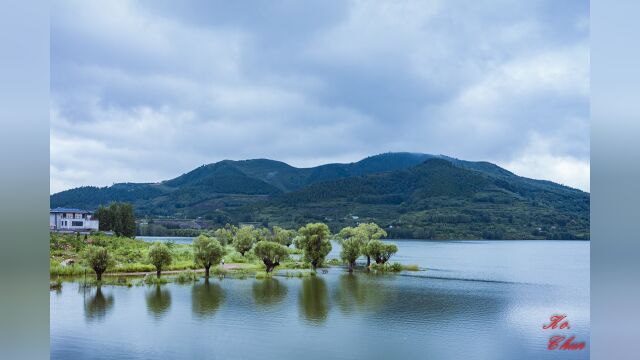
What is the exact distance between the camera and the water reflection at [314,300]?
9341mm

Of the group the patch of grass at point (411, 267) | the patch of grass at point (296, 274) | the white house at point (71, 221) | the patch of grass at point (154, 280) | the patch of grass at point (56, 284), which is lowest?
the patch of grass at point (411, 267)

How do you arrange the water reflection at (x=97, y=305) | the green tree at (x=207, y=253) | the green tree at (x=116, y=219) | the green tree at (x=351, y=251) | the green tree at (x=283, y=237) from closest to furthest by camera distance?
1. the water reflection at (x=97, y=305)
2. the green tree at (x=207, y=253)
3. the green tree at (x=351, y=251)
4. the green tree at (x=116, y=219)
5. the green tree at (x=283, y=237)

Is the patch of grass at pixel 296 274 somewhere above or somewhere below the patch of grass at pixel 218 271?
below

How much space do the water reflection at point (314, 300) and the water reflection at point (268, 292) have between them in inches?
18.8

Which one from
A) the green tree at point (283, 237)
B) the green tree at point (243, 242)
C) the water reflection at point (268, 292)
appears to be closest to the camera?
the water reflection at point (268, 292)

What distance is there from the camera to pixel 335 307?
10.1m

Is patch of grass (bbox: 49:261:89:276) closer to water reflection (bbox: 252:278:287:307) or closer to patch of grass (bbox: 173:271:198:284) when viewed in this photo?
patch of grass (bbox: 173:271:198:284)

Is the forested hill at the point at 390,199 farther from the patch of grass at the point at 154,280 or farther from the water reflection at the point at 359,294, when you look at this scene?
the water reflection at the point at 359,294

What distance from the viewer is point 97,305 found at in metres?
10.1

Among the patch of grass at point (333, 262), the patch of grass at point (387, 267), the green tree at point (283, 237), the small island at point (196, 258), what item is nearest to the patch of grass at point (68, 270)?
the small island at point (196, 258)

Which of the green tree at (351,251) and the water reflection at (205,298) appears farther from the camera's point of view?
the green tree at (351,251)
